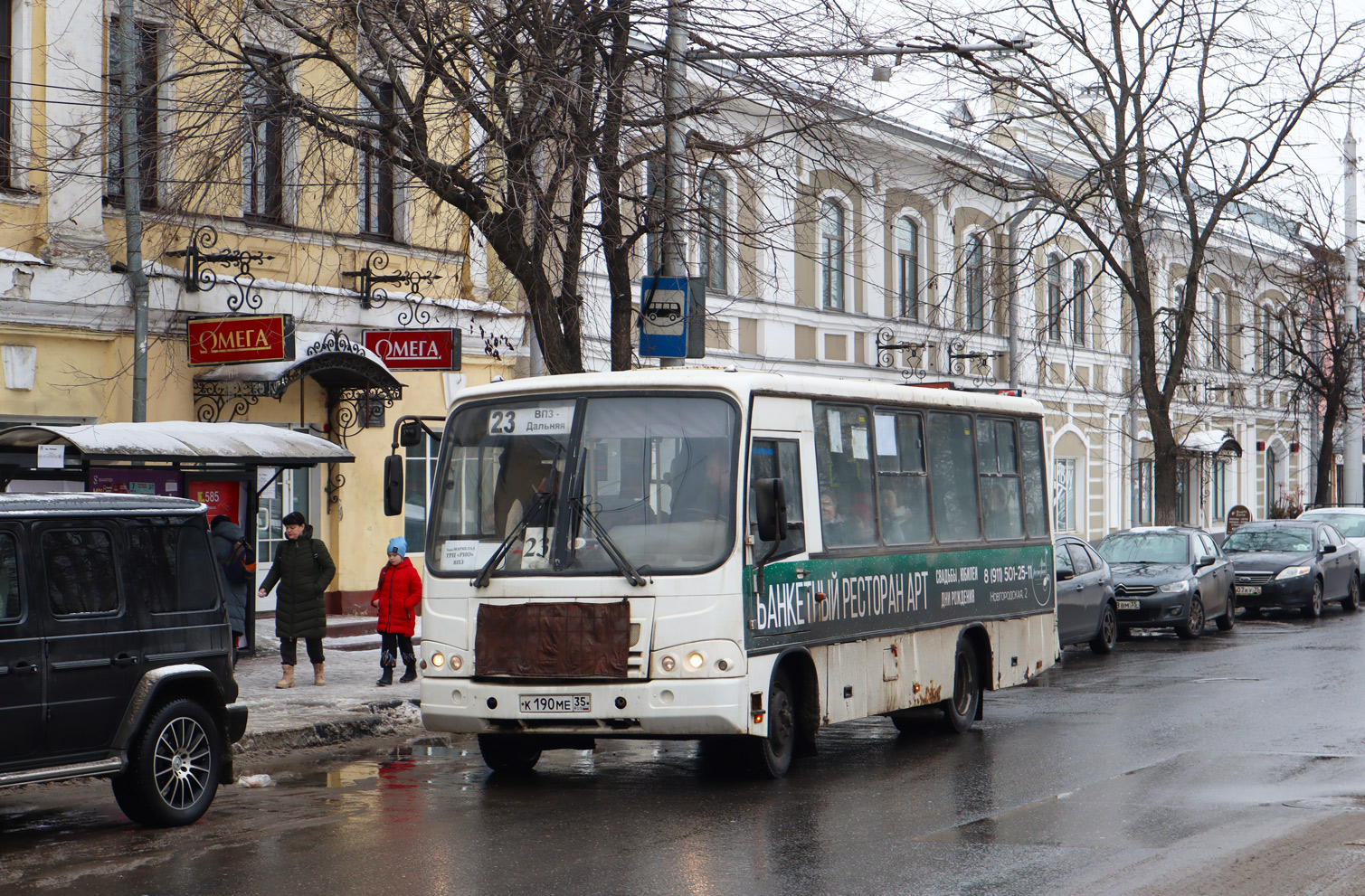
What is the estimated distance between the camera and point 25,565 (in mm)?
8594

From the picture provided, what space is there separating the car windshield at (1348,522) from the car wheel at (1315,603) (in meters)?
5.88

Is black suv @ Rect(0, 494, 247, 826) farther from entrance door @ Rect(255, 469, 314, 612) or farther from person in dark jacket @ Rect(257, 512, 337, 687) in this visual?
entrance door @ Rect(255, 469, 314, 612)

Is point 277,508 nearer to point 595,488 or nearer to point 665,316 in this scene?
point 665,316

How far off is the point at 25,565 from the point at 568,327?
303 inches

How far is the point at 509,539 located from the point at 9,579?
3.15 metres

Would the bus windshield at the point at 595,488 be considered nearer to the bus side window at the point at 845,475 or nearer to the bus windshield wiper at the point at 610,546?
the bus windshield wiper at the point at 610,546

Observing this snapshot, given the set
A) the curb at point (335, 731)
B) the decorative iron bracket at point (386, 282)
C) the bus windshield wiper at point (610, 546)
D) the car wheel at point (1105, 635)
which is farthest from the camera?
the decorative iron bracket at point (386, 282)

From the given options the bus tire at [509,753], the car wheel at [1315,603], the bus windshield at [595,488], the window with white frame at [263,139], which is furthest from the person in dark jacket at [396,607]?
the car wheel at [1315,603]

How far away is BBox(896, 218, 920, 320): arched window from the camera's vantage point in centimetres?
3319

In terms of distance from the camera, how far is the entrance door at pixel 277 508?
20594mm

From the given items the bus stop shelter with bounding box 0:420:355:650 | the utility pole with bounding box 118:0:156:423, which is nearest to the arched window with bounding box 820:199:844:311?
the bus stop shelter with bounding box 0:420:355:650

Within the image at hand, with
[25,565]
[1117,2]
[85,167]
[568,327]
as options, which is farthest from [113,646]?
[1117,2]

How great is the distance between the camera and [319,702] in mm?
14555

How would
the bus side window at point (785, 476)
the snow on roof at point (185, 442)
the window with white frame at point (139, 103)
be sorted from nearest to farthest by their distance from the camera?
1. the bus side window at point (785, 476)
2. the snow on roof at point (185, 442)
3. the window with white frame at point (139, 103)
